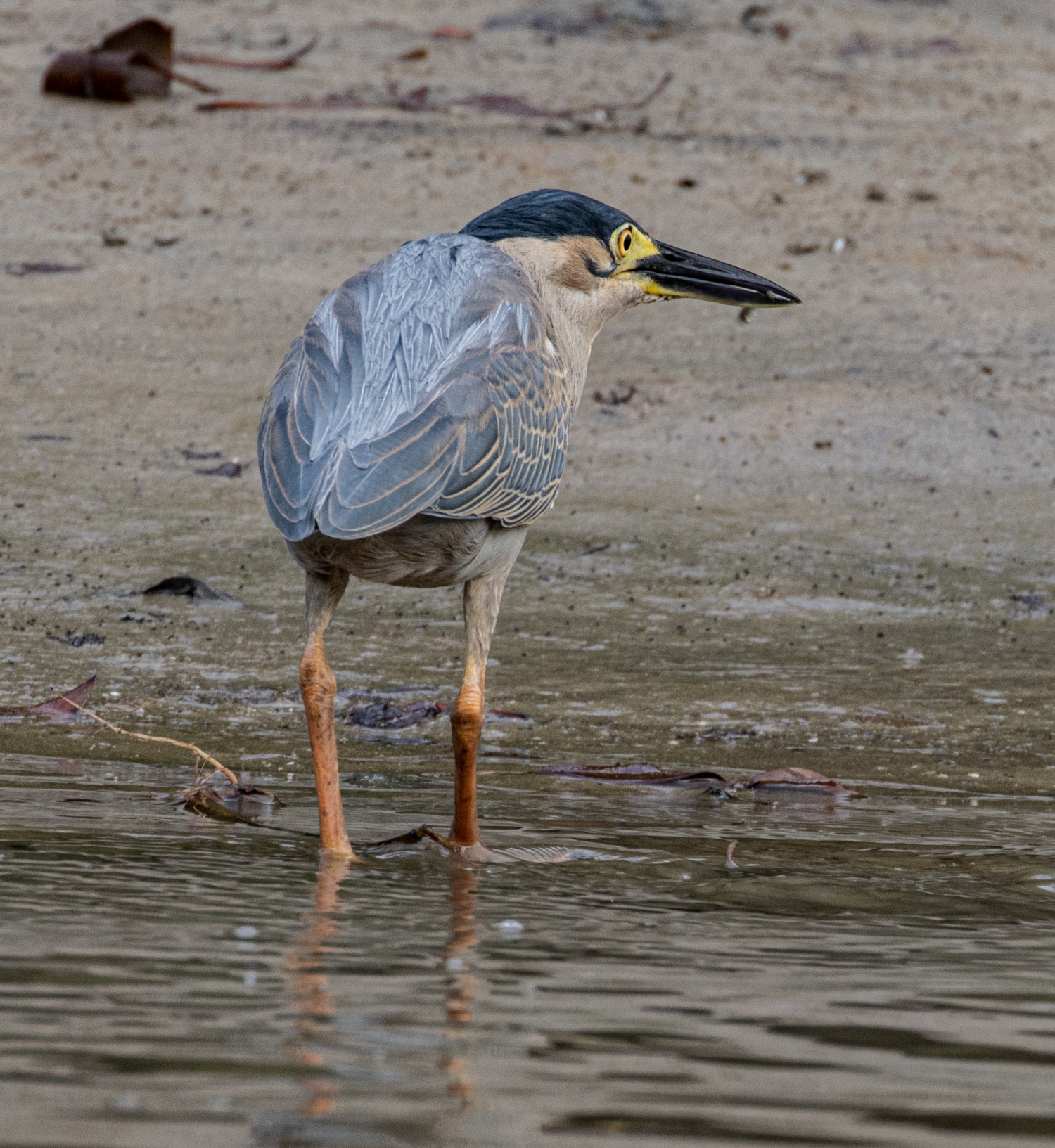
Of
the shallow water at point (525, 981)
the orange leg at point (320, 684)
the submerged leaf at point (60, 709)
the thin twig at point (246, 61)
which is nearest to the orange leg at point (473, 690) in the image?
the shallow water at point (525, 981)

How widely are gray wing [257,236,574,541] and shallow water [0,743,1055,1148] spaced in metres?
0.79

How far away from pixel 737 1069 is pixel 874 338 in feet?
25.8

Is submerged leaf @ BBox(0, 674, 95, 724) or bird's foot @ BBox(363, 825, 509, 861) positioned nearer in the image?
bird's foot @ BBox(363, 825, 509, 861)

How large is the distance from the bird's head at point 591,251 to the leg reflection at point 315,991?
6.99 ft

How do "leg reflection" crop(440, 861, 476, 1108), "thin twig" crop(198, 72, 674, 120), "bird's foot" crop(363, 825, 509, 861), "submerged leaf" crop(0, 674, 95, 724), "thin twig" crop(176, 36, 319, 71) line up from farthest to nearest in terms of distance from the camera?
1. "thin twig" crop(176, 36, 319, 71)
2. "thin twig" crop(198, 72, 674, 120)
3. "submerged leaf" crop(0, 674, 95, 724)
4. "bird's foot" crop(363, 825, 509, 861)
5. "leg reflection" crop(440, 861, 476, 1108)

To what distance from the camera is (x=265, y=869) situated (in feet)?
11.7

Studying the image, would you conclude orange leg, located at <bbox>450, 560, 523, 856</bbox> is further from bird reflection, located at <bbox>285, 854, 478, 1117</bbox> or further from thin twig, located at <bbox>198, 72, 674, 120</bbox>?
thin twig, located at <bbox>198, 72, 674, 120</bbox>

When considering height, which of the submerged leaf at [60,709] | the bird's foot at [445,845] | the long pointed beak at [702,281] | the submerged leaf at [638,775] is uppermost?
the long pointed beak at [702,281]

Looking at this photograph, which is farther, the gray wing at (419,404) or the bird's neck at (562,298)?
the bird's neck at (562,298)

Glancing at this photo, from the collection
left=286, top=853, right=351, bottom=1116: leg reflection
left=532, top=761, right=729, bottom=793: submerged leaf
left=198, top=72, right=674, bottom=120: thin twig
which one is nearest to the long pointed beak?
left=532, top=761, right=729, bottom=793: submerged leaf

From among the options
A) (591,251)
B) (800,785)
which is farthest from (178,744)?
(591,251)

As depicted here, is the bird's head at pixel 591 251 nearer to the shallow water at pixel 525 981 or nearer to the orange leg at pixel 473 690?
the orange leg at pixel 473 690

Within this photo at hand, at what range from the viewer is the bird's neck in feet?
16.2

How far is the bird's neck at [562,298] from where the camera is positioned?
494cm
